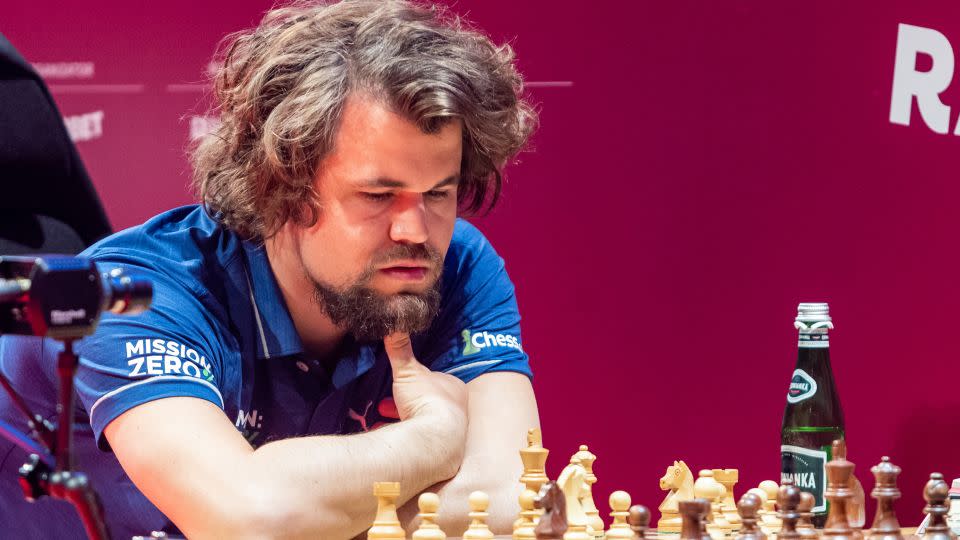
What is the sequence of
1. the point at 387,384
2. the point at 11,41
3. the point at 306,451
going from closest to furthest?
the point at 306,451
the point at 387,384
the point at 11,41

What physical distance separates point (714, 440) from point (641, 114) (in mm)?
806

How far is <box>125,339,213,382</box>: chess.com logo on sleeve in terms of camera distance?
167 cm

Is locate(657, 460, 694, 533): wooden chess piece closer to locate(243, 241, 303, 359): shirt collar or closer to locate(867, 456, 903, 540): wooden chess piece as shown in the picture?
locate(867, 456, 903, 540): wooden chess piece

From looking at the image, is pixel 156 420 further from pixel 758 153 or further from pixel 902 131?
pixel 902 131

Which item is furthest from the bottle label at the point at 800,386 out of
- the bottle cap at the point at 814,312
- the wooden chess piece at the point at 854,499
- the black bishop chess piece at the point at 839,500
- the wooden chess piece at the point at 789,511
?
the wooden chess piece at the point at 789,511

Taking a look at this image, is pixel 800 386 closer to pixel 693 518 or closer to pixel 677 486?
pixel 677 486

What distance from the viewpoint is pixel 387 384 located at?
1996 millimetres

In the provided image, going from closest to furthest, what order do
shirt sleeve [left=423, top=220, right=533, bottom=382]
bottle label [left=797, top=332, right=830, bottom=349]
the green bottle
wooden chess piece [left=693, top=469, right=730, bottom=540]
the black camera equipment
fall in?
the black camera equipment, wooden chess piece [left=693, top=469, right=730, bottom=540], the green bottle, bottle label [left=797, top=332, right=830, bottom=349], shirt sleeve [left=423, top=220, right=533, bottom=382]

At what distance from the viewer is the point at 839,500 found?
1.29 metres

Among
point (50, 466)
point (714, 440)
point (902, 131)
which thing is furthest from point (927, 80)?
point (50, 466)

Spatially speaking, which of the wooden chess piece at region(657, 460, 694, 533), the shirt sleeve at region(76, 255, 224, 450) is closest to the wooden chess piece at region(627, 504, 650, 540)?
the wooden chess piece at region(657, 460, 694, 533)

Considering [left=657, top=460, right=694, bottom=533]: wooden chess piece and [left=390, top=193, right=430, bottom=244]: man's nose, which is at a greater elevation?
[left=390, top=193, right=430, bottom=244]: man's nose

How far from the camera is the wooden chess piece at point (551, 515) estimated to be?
49.0 inches

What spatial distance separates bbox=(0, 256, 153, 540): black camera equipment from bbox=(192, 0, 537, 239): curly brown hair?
1.00 m
